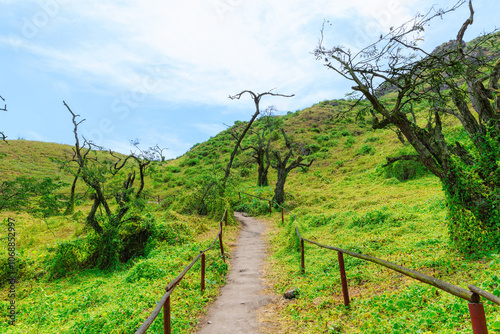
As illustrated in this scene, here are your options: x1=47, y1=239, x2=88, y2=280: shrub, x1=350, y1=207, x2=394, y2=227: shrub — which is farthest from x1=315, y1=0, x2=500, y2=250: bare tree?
x1=47, y1=239, x2=88, y2=280: shrub

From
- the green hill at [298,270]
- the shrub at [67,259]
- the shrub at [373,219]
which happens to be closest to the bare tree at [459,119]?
the green hill at [298,270]

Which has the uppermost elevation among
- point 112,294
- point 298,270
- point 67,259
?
point 298,270

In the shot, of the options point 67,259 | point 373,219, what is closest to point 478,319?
point 373,219

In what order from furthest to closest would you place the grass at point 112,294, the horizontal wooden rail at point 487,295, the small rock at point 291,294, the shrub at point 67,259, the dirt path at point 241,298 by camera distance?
→ the shrub at point 67,259 < the small rock at point 291,294 < the grass at point 112,294 < the dirt path at point 241,298 < the horizontal wooden rail at point 487,295

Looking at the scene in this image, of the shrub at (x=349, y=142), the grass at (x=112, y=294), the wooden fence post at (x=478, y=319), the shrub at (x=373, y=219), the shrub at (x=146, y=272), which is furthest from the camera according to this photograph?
the shrub at (x=349, y=142)

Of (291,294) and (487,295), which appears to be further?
(291,294)

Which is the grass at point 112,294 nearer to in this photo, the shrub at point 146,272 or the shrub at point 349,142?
the shrub at point 146,272

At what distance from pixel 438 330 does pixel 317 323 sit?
6.54ft

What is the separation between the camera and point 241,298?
732cm

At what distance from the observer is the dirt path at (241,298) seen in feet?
18.7

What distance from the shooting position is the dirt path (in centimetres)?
570

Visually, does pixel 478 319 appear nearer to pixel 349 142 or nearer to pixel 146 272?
pixel 146 272

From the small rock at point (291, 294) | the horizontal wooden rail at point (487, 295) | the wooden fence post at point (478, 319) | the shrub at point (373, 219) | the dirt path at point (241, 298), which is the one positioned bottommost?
the dirt path at point (241, 298)

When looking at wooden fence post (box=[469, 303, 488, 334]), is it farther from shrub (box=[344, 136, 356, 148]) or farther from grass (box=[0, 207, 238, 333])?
shrub (box=[344, 136, 356, 148])
